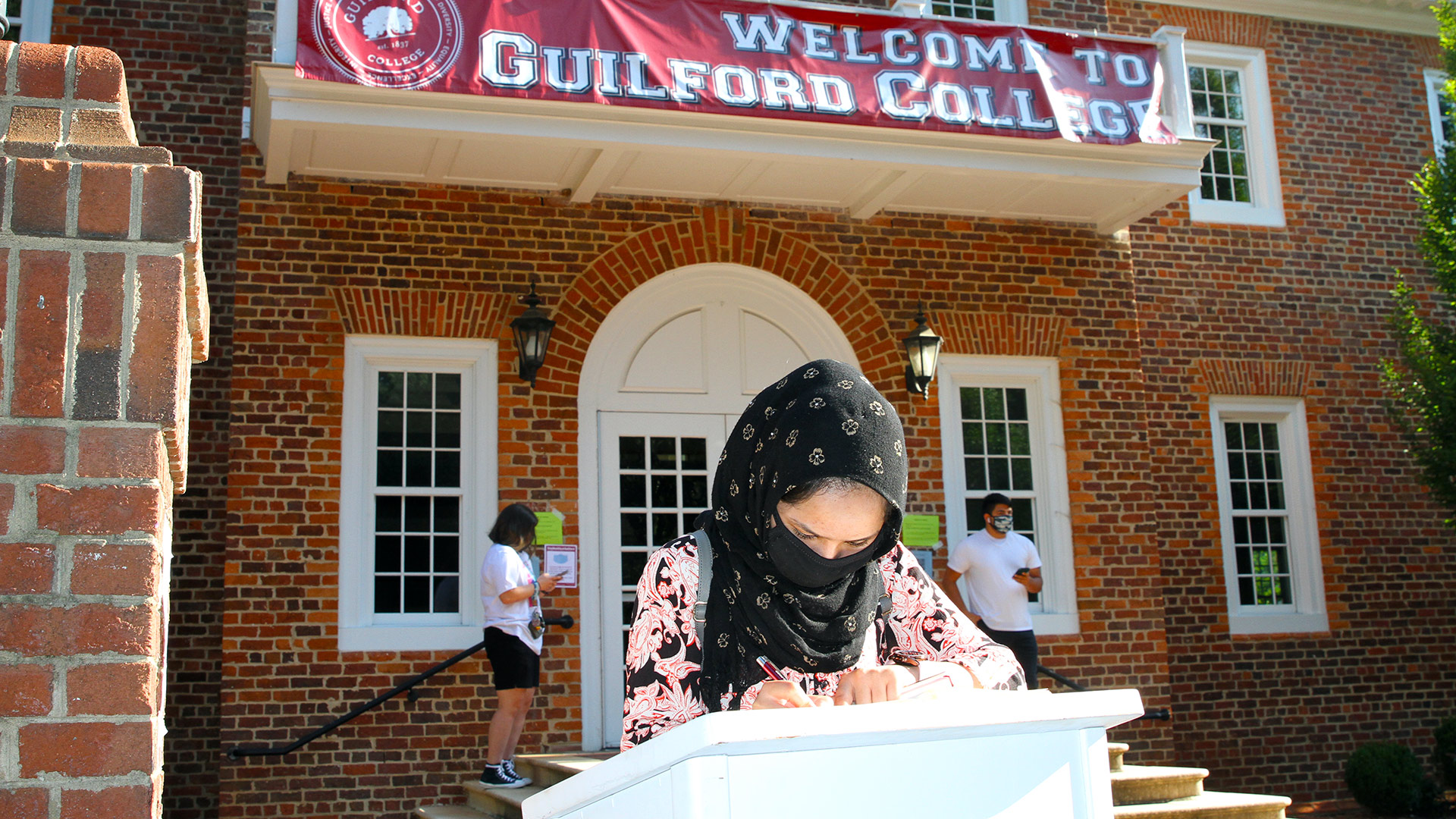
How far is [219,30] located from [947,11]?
591cm

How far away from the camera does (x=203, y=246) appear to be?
8.88 metres

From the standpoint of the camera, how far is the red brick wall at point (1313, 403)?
33.9ft

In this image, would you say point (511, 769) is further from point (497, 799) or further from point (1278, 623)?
point (1278, 623)

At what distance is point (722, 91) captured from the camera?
25.1 feet

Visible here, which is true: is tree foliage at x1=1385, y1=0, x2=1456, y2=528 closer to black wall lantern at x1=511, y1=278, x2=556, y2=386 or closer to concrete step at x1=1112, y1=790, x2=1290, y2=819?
concrete step at x1=1112, y1=790, x2=1290, y2=819

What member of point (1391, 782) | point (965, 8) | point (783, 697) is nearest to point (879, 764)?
point (783, 697)

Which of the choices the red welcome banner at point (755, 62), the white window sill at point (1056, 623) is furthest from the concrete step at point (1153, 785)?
the red welcome banner at point (755, 62)

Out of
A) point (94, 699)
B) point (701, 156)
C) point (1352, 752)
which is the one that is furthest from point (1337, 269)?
point (94, 699)

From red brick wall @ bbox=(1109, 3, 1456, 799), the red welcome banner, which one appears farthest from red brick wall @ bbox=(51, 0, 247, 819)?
red brick wall @ bbox=(1109, 3, 1456, 799)

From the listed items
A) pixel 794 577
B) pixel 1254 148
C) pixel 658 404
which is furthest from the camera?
pixel 1254 148

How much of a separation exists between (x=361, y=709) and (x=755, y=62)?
4.69 meters

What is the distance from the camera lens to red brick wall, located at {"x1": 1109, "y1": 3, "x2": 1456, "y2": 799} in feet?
33.9

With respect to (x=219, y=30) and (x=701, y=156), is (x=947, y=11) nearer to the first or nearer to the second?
(x=701, y=156)

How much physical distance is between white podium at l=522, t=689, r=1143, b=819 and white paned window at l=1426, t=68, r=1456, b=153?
12.4 m
